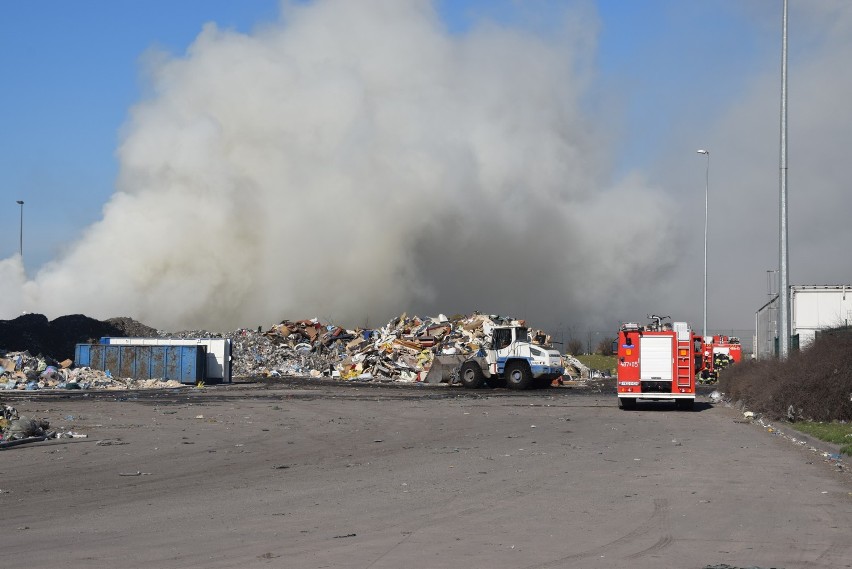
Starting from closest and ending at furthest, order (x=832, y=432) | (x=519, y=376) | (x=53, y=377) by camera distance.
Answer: (x=832, y=432) < (x=519, y=376) < (x=53, y=377)

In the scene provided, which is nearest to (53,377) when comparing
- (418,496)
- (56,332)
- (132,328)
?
(56,332)

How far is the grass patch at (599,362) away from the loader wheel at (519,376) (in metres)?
23.0

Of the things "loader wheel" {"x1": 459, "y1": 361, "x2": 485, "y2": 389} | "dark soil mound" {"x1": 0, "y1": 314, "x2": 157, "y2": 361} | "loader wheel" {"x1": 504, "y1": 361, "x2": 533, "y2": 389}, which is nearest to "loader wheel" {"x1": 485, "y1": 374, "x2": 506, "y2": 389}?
"loader wheel" {"x1": 459, "y1": 361, "x2": 485, "y2": 389}

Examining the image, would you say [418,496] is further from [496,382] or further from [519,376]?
[496,382]

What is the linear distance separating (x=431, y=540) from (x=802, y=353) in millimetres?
18439

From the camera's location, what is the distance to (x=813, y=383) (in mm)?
22406

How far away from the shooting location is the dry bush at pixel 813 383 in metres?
21.7

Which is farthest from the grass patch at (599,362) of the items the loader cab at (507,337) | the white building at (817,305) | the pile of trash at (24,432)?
the pile of trash at (24,432)

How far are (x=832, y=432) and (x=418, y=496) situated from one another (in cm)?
1096

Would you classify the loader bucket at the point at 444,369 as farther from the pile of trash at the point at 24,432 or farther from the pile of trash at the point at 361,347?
the pile of trash at the point at 24,432

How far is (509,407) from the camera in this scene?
31.5 m

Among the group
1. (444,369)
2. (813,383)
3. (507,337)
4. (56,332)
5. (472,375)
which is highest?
(56,332)

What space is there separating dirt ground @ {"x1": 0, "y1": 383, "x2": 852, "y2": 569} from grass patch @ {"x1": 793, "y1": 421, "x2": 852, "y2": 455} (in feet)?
2.07

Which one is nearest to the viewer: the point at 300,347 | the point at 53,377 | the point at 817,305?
the point at 817,305
